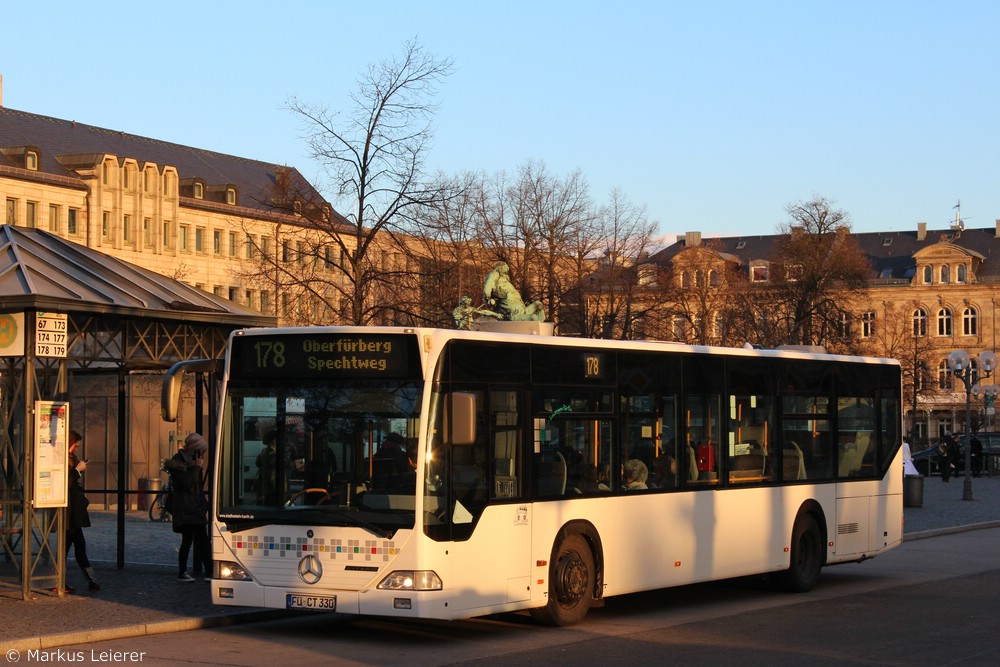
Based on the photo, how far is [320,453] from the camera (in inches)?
513

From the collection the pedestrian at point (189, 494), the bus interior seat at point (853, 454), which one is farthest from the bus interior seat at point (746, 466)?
the pedestrian at point (189, 494)

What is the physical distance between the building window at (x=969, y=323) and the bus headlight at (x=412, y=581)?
104398 mm

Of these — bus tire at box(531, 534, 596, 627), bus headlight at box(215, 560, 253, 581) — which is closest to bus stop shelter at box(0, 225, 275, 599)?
bus headlight at box(215, 560, 253, 581)

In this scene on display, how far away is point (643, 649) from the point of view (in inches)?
507

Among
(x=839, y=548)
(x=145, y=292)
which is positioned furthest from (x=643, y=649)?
(x=145, y=292)

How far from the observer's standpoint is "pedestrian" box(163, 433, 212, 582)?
56.2 ft

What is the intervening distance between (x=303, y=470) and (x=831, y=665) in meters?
4.69

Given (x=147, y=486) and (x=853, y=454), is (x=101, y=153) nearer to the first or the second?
(x=147, y=486)

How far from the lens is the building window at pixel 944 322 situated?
111438 millimetres

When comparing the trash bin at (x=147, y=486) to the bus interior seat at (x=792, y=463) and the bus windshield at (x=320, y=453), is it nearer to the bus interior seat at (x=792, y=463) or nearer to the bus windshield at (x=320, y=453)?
the bus interior seat at (x=792, y=463)

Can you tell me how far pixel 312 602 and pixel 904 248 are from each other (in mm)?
108434

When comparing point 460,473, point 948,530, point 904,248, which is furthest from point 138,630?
point 904,248

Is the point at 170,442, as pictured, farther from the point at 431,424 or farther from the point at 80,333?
the point at 431,424

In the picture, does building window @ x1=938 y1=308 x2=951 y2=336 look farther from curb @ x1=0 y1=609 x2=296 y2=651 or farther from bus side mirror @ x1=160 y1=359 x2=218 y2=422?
bus side mirror @ x1=160 y1=359 x2=218 y2=422
